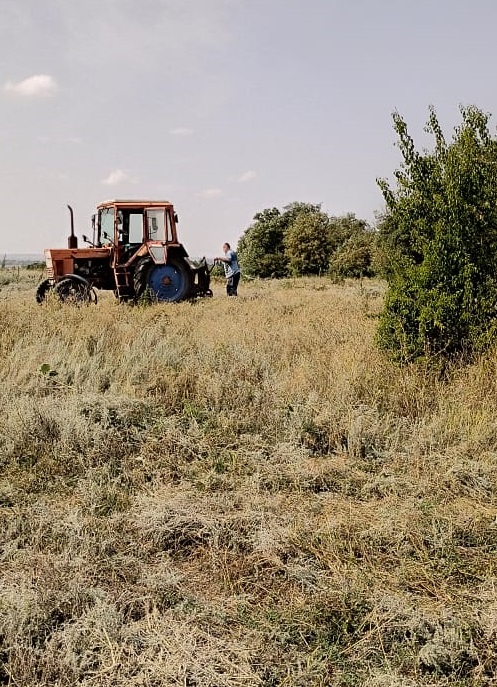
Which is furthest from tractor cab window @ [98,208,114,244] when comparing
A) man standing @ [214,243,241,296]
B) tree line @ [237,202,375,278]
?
tree line @ [237,202,375,278]

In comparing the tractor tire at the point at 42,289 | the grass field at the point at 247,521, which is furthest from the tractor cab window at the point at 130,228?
the grass field at the point at 247,521

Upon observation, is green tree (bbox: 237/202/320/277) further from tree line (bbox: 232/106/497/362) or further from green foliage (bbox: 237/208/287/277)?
tree line (bbox: 232/106/497/362)

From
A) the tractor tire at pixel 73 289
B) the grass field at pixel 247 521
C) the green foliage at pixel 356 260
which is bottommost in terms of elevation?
the grass field at pixel 247 521

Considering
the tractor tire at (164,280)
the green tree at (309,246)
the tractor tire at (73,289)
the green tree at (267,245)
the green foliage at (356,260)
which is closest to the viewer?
the tractor tire at (73,289)

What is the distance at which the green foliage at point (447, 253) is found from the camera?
18.6 feet

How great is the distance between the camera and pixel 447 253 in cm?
574

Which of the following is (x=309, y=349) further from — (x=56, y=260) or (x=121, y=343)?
(x=56, y=260)

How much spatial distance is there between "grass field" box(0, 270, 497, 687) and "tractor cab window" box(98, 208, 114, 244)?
6.69 metres

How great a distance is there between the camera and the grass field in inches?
92.0

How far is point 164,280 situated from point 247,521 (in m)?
9.65

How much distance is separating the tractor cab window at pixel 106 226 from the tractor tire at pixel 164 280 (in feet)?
3.26

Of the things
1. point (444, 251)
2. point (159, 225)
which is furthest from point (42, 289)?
point (444, 251)

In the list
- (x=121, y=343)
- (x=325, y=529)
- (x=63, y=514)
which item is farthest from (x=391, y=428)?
(x=121, y=343)

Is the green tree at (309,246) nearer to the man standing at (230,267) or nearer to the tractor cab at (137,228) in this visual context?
the man standing at (230,267)
